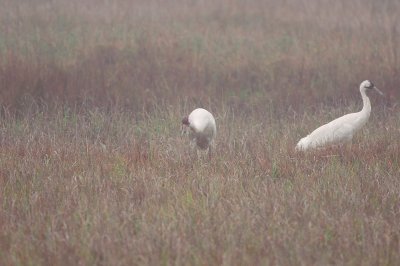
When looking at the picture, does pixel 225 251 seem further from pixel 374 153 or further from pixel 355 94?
pixel 355 94

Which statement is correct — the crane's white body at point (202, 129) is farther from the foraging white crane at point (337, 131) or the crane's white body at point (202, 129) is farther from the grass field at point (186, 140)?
the foraging white crane at point (337, 131)

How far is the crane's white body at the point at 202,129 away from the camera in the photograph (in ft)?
23.5

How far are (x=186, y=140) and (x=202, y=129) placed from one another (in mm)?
329

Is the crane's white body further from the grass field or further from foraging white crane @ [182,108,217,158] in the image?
the grass field

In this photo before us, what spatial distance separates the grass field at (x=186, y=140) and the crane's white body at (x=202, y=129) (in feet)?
0.47

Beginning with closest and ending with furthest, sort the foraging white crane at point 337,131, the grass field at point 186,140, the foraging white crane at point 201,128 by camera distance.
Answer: the grass field at point 186,140, the foraging white crane at point 201,128, the foraging white crane at point 337,131

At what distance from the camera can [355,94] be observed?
1006 centimetres

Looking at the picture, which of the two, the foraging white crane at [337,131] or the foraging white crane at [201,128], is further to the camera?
the foraging white crane at [337,131]

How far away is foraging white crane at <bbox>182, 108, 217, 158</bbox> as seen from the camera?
7172mm

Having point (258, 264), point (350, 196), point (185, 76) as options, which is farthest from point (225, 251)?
point (185, 76)

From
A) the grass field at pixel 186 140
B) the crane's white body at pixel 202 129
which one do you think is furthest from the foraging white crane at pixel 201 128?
the grass field at pixel 186 140

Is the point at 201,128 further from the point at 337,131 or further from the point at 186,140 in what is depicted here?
the point at 337,131

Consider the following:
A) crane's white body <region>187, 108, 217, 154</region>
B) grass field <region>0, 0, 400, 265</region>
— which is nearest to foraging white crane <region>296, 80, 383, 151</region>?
grass field <region>0, 0, 400, 265</region>

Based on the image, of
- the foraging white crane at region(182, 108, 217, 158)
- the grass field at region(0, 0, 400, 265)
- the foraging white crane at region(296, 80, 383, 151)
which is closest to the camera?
the grass field at region(0, 0, 400, 265)
